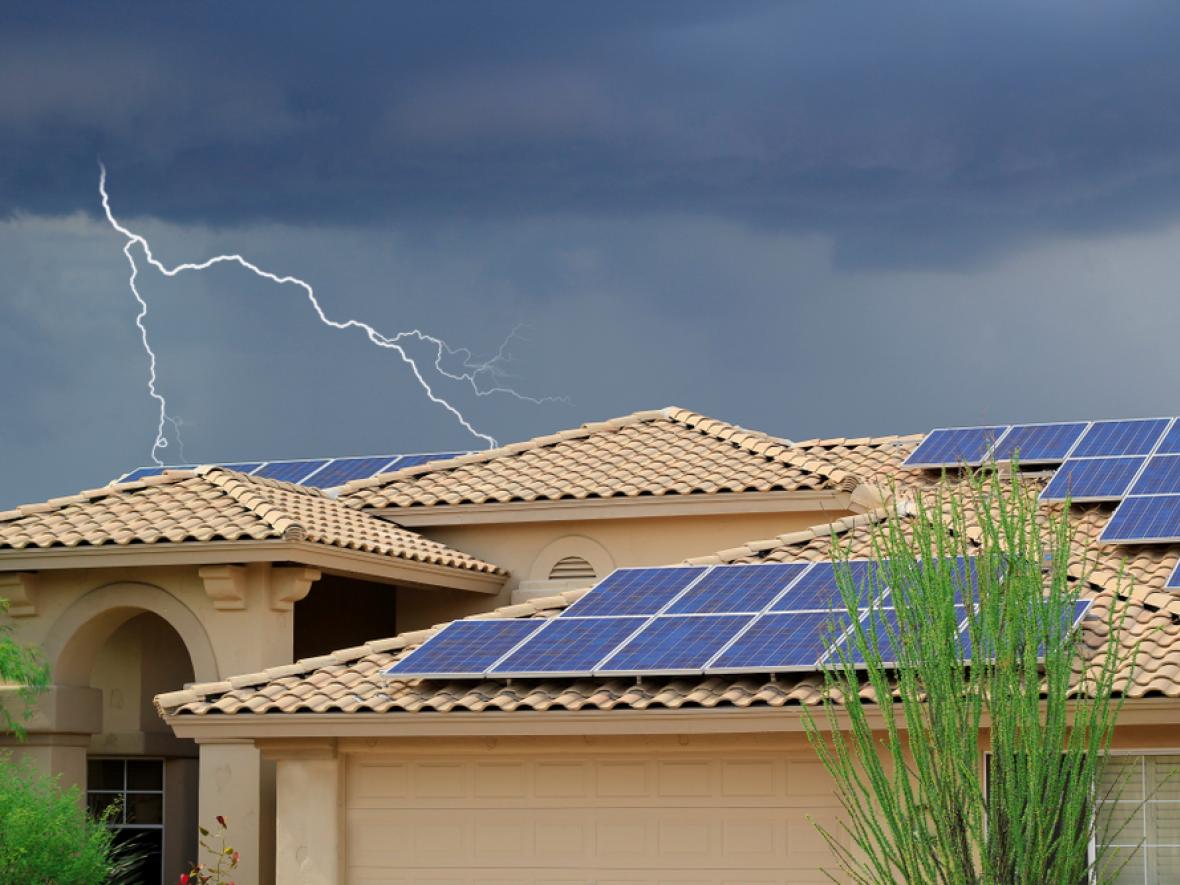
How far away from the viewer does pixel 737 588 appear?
18.5m

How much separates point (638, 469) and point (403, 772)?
26.7ft

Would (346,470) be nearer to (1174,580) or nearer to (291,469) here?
(291,469)

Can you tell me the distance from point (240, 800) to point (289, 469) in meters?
10.4

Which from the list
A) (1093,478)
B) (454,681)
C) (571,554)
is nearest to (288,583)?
(454,681)

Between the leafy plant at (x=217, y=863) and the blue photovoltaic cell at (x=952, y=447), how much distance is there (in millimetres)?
10171

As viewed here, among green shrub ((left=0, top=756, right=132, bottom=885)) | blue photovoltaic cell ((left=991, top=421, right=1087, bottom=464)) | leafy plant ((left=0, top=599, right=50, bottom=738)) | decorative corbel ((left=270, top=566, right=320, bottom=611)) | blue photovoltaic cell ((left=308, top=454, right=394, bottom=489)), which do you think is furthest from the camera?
blue photovoltaic cell ((left=308, top=454, right=394, bottom=489))

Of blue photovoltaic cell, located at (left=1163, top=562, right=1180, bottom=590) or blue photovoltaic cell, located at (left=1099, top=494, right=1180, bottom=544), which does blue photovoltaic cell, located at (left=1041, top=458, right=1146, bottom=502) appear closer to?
blue photovoltaic cell, located at (left=1099, top=494, right=1180, bottom=544)

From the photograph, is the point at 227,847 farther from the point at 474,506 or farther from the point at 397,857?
the point at 474,506

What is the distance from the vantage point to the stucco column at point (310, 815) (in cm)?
1778

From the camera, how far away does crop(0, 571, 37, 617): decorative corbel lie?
21.8 m

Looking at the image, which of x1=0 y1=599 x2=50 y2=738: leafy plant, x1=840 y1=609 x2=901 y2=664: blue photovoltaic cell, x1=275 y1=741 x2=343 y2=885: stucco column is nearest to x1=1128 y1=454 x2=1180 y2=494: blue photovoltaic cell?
x1=840 y1=609 x2=901 y2=664: blue photovoltaic cell

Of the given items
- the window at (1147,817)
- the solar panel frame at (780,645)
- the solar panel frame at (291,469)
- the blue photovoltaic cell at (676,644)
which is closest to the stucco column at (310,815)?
the blue photovoltaic cell at (676,644)

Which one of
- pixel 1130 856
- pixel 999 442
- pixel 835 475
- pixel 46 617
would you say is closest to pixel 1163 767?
pixel 1130 856

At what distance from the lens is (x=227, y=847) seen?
787 inches
